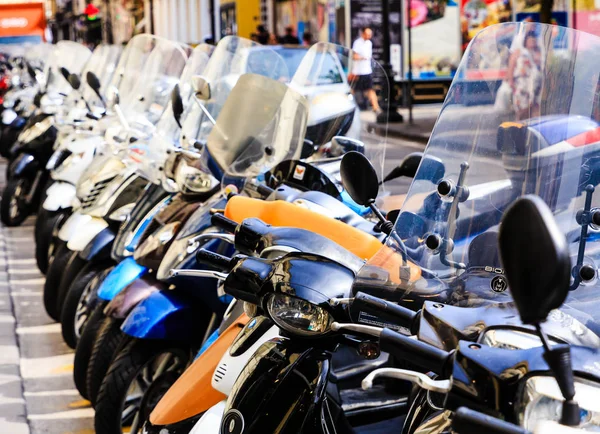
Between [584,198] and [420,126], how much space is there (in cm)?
1644

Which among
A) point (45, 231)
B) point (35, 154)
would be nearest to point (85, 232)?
point (45, 231)

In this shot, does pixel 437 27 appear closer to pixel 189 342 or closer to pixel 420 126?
pixel 420 126

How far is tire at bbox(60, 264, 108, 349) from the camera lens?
18.1 feet

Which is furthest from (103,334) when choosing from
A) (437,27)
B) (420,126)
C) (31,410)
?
(437,27)

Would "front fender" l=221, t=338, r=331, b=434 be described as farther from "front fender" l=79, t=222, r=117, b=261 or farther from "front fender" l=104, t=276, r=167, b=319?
"front fender" l=79, t=222, r=117, b=261

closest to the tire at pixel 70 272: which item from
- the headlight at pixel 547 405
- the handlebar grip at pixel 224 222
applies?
the handlebar grip at pixel 224 222

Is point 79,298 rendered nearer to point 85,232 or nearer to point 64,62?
point 85,232

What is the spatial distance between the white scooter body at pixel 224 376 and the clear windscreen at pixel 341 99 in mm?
1679

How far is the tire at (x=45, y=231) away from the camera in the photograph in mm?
7605

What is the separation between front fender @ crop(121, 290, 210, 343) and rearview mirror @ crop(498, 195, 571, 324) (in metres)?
2.64

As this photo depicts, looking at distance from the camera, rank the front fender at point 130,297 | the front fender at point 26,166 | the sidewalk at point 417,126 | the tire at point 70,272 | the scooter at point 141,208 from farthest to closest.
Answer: the sidewalk at point 417,126, the front fender at point 26,166, the tire at point 70,272, the scooter at point 141,208, the front fender at point 130,297

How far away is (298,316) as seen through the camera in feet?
7.56

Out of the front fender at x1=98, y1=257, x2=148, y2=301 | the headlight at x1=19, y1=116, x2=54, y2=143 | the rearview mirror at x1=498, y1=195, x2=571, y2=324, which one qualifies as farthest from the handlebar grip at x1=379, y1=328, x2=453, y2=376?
the headlight at x1=19, y1=116, x2=54, y2=143

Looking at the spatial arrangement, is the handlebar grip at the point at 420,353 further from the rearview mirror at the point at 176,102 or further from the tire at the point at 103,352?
the rearview mirror at the point at 176,102
